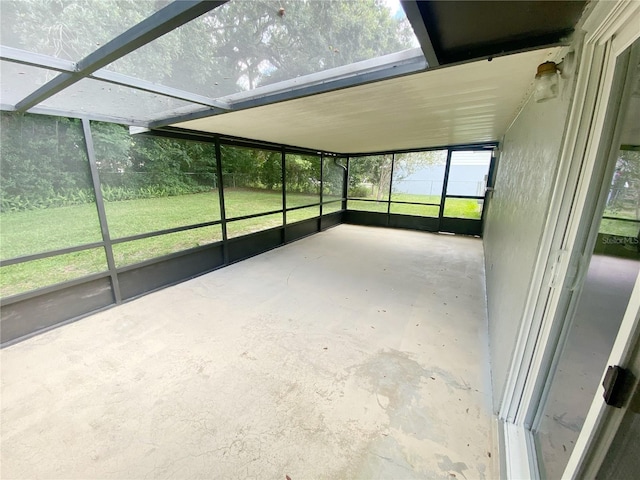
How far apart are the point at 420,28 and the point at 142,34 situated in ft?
3.74

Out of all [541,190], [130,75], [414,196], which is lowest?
[414,196]

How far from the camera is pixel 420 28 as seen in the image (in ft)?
3.31

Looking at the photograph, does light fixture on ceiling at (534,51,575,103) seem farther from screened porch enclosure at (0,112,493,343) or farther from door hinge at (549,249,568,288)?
screened porch enclosure at (0,112,493,343)

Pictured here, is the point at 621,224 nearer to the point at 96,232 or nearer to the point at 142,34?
the point at 142,34

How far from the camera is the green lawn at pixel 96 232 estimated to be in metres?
2.34

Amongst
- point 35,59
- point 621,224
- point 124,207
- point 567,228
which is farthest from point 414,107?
point 124,207

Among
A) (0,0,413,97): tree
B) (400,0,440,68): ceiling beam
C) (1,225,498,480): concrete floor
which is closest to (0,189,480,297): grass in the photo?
(1,225,498,480): concrete floor

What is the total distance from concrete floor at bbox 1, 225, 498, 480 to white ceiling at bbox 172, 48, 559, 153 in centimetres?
210

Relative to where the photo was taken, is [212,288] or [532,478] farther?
[212,288]

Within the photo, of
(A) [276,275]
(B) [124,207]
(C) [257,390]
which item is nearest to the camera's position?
(C) [257,390]

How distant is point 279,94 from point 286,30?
82 centimetres

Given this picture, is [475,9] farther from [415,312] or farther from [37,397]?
[37,397]

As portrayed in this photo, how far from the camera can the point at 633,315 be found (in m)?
0.60

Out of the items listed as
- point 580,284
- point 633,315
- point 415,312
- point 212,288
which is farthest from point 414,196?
point 633,315
